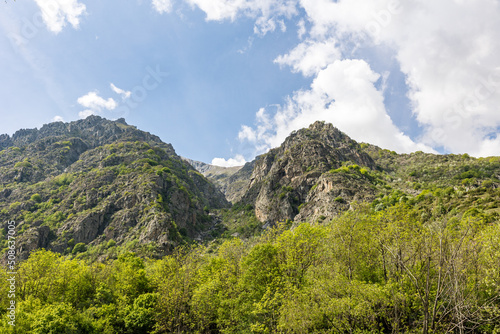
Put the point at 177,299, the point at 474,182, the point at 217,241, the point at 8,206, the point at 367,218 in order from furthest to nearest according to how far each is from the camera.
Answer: the point at 8,206 < the point at 217,241 < the point at 474,182 < the point at 177,299 < the point at 367,218

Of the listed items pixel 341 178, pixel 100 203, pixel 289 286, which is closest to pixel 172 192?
pixel 100 203

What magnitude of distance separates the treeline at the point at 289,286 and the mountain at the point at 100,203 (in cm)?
5188

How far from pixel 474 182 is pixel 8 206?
22498cm

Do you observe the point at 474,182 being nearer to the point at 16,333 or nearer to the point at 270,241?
the point at 270,241

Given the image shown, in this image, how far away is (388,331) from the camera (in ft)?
75.7

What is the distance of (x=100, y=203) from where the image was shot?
12794 centimetres

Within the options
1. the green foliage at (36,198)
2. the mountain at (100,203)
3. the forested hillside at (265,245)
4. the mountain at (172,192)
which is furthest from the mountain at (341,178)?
the green foliage at (36,198)

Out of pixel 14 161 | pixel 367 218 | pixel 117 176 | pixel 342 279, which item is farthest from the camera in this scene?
pixel 14 161

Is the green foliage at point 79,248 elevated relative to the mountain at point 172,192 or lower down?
lower down

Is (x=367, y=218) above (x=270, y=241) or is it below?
above

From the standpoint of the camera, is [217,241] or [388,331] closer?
[388,331]

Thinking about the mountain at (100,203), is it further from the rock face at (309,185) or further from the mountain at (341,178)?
the mountain at (341,178)

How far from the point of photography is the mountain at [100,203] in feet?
347

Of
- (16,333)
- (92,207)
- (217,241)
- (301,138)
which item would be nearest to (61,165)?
(92,207)
